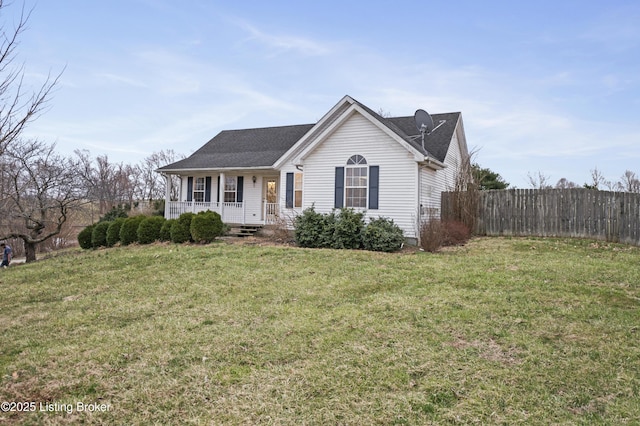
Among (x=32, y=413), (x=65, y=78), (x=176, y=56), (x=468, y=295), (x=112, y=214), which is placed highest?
(x=176, y=56)

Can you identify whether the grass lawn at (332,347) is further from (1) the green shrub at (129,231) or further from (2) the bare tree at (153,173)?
(2) the bare tree at (153,173)

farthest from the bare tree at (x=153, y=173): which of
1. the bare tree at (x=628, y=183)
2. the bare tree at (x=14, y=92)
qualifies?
the bare tree at (x=628, y=183)

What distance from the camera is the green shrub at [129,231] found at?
15562mm

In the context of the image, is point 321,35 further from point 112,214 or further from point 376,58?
point 112,214

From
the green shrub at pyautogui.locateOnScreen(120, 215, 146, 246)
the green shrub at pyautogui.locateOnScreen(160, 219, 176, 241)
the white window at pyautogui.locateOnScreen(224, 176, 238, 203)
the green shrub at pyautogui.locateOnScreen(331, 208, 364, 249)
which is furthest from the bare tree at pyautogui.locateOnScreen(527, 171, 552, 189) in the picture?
the green shrub at pyautogui.locateOnScreen(120, 215, 146, 246)

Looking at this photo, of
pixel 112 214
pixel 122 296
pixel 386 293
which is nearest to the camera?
pixel 386 293

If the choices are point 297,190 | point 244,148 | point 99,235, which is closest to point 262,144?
point 244,148

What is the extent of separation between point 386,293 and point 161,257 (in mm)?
7444

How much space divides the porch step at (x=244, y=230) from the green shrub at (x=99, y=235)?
16.8 feet

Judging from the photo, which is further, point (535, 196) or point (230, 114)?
point (230, 114)

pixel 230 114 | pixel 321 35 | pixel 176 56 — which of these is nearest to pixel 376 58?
pixel 321 35

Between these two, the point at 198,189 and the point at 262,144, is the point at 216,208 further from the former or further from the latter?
the point at 262,144

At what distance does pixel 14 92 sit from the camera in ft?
13.9

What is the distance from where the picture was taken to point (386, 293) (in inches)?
273
